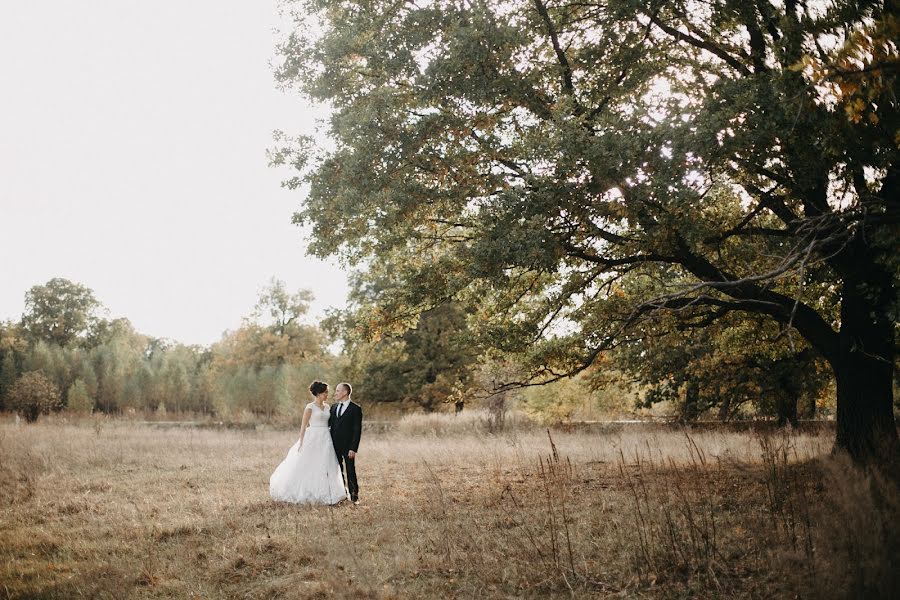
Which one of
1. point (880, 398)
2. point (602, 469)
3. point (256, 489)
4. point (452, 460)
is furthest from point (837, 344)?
point (256, 489)

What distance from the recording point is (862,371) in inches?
389

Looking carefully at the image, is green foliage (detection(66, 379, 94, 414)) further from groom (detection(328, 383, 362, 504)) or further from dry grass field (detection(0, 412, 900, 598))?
groom (detection(328, 383, 362, 504))

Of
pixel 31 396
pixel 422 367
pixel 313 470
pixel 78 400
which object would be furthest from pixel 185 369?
pixel 313 470

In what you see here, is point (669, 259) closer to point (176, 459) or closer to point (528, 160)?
point (528, 160)

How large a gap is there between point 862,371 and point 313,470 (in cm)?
891

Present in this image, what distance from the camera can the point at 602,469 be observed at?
12016 mm

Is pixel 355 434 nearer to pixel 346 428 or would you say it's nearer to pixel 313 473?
pixel 346 428

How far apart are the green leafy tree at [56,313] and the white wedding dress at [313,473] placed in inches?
2489

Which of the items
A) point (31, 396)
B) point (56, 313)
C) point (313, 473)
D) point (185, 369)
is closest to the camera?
point (313, 473)

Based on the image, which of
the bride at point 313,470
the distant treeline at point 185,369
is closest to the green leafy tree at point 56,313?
the distant treeline at point 185,369

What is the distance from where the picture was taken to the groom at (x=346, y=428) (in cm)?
959

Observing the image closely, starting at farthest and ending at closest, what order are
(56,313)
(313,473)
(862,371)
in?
(56,313)
(862,371)
(313,473)

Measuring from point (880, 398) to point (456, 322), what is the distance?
80.1 ft

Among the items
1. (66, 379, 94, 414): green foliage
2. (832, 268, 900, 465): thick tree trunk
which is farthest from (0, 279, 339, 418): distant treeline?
(832, 268, 900, 465): thick tree trunk
